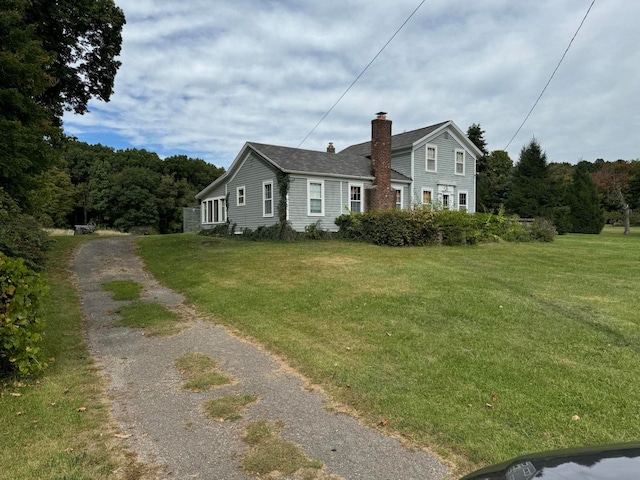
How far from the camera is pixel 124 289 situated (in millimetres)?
10898

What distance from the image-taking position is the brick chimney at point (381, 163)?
896 inches

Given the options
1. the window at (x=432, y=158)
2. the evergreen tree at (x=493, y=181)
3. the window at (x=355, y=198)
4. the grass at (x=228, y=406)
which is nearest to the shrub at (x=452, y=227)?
the window at (x=355, y=198)

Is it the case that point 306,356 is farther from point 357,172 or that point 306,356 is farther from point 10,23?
point 357,172

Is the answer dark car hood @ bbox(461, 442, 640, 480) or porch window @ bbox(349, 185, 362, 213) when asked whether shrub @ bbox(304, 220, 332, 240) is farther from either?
dark car hood @ bbox(461, 442, 640, 480)

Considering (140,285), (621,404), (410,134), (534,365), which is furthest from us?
(410,134)

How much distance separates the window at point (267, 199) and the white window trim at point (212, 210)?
14.7ft

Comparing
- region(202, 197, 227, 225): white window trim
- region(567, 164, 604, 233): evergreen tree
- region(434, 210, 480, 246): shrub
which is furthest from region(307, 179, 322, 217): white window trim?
region(567, 164, 604, 233): evergreen tree

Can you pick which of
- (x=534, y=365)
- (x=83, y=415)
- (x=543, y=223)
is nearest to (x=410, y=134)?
(x=543, y=223)

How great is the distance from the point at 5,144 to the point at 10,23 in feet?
10.5

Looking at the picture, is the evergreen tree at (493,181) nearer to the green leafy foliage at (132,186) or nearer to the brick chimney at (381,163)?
the brick chimney at (381,163)

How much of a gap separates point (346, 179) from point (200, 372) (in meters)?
17.7

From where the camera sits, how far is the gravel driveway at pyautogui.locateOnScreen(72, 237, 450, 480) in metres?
3.18

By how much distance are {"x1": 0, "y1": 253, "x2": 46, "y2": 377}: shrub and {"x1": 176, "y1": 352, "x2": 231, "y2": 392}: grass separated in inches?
61.4

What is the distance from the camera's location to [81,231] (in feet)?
112
